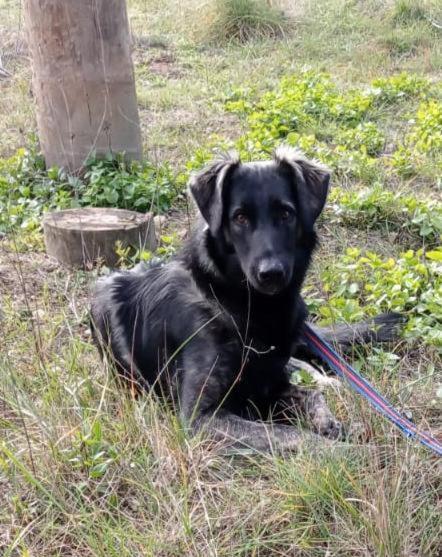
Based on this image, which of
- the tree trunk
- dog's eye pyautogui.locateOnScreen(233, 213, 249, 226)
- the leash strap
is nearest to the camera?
the leash strap

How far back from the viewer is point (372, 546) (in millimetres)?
2416

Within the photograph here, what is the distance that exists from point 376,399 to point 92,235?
2.46m

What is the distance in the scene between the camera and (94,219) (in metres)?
5.10

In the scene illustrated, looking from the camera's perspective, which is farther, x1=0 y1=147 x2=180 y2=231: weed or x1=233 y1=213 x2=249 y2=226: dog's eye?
x1=0 y1=147 x2=180 y2=231: weed

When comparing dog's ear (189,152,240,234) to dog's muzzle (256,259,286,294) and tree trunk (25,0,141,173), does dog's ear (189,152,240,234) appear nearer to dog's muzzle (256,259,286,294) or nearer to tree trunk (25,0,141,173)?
Answer: dog's muzzle (256,259,286,294)

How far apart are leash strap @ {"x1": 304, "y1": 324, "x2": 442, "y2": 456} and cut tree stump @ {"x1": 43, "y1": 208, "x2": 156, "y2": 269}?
177cm

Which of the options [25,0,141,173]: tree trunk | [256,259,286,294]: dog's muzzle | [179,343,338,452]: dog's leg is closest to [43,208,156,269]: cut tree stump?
[25,0,141,173]: tree trunk

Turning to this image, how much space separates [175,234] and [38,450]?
2.77 meters

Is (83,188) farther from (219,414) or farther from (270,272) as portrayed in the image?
(219,414)

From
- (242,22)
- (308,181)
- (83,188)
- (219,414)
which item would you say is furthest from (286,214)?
(242,22)

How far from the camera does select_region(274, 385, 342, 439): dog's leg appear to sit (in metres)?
3.29

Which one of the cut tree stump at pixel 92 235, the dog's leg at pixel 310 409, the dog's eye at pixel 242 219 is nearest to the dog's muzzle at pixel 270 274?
the dog's eye at pixel 242 219

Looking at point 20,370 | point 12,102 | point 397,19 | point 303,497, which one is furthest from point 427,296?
point 397,19

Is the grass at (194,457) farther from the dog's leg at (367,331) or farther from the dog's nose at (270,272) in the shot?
the dog's nose at (270,272)
